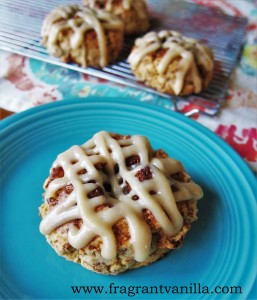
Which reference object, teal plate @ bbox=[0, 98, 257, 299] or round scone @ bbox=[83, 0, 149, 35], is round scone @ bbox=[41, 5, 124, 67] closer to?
round scone @ bbox=[83, 0, 149, 35]

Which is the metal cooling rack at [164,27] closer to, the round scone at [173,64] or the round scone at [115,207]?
the round scone at [173,64]

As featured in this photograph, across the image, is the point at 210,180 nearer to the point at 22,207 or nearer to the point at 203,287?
the point at 203,287

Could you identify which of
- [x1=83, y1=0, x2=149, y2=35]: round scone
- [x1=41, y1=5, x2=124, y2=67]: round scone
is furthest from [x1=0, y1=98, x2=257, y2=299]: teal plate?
[x1=83, y1=0, x2=149, y2=35]: round scone

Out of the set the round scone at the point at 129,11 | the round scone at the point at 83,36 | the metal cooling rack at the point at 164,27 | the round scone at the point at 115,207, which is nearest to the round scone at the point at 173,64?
the metal cooling rack at the point at 164,27

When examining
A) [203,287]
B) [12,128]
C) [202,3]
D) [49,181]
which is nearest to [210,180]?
[203,287]

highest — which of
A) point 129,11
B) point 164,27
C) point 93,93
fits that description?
point 129,11

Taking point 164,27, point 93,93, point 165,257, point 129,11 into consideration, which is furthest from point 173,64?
point 165,257

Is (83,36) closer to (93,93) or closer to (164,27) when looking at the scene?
(93,93)
